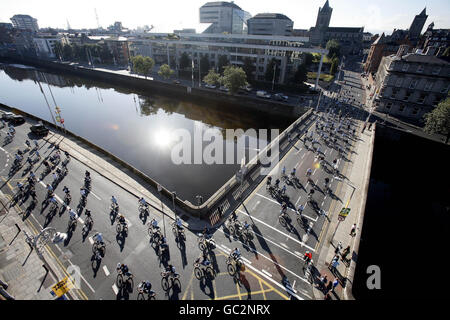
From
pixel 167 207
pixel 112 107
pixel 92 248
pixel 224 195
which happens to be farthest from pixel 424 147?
pixel 112 107

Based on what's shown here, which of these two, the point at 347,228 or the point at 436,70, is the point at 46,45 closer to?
the point at 347,228

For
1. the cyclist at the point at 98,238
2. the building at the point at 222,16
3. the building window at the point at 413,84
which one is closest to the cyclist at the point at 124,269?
the cyclist at the point at 98,238

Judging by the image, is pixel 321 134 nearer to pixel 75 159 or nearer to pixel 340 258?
pixel 340 258

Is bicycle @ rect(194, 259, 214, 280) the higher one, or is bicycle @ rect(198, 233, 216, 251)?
bicycle @ rect(198, 233, 216, 251)

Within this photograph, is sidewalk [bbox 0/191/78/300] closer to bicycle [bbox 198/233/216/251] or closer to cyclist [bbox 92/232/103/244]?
cyclist [bbox 92/232/103/244]

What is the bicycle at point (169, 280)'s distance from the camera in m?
19.7

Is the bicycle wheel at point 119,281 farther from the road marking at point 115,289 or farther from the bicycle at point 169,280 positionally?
the bicycle at point 169,280

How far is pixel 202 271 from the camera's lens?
21094 millimetres

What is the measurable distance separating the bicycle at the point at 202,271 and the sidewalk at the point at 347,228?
9866 mm

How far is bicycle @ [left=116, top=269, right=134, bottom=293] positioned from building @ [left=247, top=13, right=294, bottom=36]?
5508 inches

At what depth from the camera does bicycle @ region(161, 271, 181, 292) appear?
19.7 meters

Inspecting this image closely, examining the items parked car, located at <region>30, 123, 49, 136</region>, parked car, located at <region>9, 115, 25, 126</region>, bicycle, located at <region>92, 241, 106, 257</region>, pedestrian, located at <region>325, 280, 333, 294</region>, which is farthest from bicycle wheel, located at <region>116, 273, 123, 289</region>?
parked car, located at <region>9, 115, 25, 126</region>

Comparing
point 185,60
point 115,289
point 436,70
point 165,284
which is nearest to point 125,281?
point 115,289

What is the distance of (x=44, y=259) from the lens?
20828 mm
